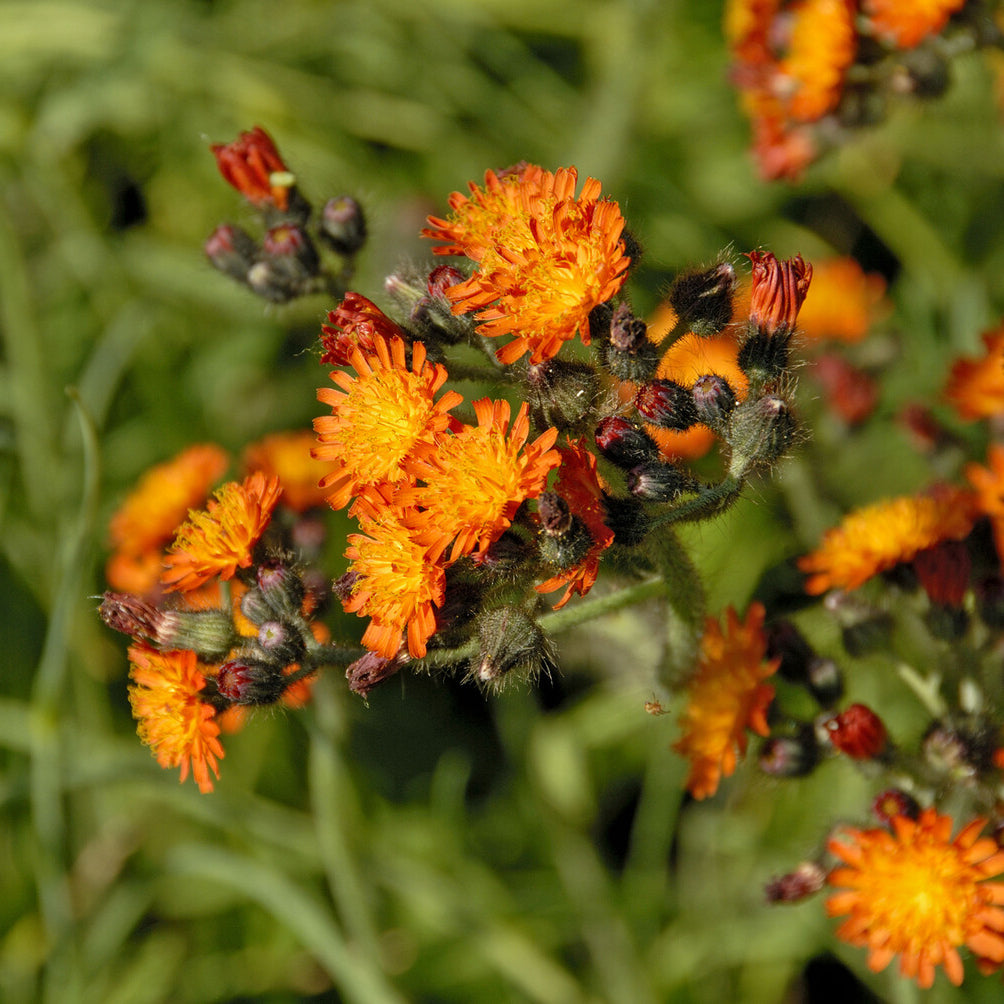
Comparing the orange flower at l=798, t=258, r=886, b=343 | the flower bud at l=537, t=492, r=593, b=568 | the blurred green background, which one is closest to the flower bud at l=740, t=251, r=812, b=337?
the flower bud at l=537, t=492, r=593, b=568

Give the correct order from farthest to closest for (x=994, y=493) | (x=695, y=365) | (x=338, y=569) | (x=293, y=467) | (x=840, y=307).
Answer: (x=338, y=569) → (x=840, y=307) → (x=695, y=365) → (x=293, y=467) → (x=994, y=493)

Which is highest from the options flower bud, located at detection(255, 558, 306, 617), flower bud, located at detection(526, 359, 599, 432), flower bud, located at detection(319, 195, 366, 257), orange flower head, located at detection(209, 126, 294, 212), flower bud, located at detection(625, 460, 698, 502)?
flower bud, located at detection(526, 359, 599, 432)

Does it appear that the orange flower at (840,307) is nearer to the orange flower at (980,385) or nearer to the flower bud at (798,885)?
the orange flower at (980,385)

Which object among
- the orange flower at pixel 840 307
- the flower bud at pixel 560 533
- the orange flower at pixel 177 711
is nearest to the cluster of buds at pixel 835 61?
the orange flower at pixel 840 307

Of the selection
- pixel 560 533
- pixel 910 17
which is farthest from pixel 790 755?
pixel 910 17

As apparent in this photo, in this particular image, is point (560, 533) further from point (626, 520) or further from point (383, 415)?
point (383, 415)

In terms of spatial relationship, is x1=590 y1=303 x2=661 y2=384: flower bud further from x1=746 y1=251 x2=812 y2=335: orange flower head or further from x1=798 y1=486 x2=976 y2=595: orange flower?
x1=798 y1=486 x2=976 y2=595: orange flower
